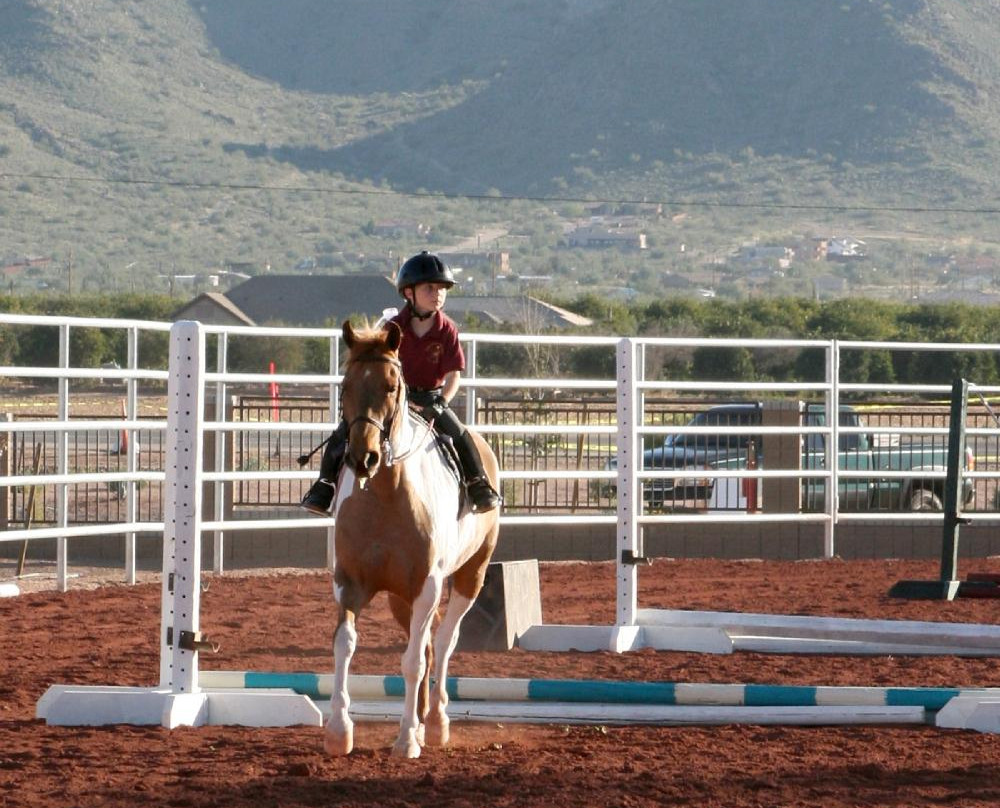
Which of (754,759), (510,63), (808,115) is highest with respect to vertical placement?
(510,63)

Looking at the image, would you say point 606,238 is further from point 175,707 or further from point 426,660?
point 426,660

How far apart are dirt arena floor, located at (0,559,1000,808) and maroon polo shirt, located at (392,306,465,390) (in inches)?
60.6

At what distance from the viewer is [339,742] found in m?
6.14

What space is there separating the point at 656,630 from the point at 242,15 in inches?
7599

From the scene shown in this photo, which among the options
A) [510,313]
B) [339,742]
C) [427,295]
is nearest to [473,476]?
[427,295]

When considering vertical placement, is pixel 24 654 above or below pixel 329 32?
below

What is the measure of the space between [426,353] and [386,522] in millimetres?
952

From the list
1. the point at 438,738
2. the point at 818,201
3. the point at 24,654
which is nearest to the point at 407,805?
the point at 438,738

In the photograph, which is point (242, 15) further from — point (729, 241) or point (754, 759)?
point (754, 759)

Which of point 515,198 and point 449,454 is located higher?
point 515,198

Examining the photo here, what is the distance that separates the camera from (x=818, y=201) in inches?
5448

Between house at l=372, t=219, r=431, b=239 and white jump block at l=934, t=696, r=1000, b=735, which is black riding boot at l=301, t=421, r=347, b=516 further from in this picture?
house at l=372, t=219, r=431, b=239

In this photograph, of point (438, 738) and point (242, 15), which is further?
point (242, 15)

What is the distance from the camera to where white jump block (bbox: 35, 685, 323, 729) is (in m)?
6.98
